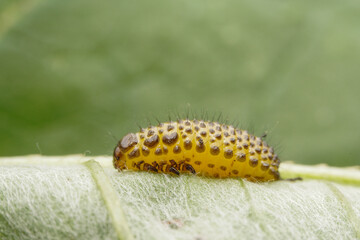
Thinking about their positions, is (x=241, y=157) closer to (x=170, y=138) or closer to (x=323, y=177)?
(x=170, y=138)

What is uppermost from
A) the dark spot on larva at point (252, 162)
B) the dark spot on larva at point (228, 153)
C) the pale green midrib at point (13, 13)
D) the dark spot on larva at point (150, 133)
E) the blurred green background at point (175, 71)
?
the pale green midrib at point (13, 13)

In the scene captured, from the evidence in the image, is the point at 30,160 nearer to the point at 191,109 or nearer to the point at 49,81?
the point at 49,81

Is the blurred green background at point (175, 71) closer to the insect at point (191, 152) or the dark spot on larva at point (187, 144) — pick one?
the insect at point (191, 152)

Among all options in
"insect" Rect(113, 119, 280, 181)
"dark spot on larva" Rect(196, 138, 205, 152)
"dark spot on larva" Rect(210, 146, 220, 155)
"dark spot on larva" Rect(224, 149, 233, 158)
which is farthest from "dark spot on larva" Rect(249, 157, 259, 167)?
"dark spot on larva" Rect(196, 138, 205, 152)

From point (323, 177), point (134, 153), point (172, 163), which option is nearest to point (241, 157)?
point (172, 163)

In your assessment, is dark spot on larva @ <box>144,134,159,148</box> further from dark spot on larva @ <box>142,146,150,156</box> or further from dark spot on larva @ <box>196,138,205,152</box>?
dark spot on larva @ <box>196,138,205,152</box>

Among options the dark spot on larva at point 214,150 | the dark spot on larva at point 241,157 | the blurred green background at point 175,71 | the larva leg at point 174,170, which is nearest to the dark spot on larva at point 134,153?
the larva leg at point 174,170
